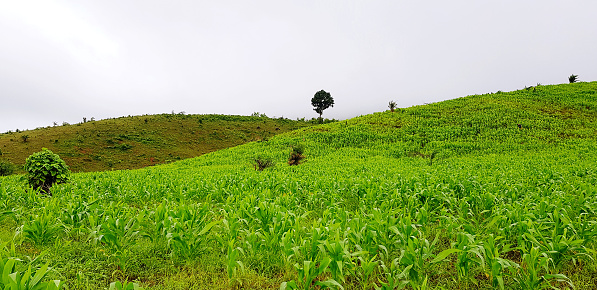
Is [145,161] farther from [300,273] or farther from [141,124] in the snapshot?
[300,273]

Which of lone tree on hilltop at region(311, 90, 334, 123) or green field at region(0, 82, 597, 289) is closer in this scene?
green field at region(0, 82, 597, 289)

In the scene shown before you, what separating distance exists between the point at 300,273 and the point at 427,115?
115 feet

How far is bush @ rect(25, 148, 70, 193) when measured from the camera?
7.87 m

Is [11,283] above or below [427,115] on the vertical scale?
below

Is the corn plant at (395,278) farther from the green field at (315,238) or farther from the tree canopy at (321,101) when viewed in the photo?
the tree canopy at (321,101)

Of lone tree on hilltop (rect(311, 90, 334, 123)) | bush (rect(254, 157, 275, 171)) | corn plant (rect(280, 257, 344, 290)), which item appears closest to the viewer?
corn plant (rect(280, 257, 344, 290))

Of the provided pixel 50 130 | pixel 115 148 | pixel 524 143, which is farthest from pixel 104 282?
pixel 50 130

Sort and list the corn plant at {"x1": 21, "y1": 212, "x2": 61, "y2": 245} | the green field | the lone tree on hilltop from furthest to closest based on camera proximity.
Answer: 1. the lone tree on hilltop
2. the corn plant at {"x1": 21, "y1": 212, "x2": 61, "y2": 245}
3. the green field

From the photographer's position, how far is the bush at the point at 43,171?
7.87 meters

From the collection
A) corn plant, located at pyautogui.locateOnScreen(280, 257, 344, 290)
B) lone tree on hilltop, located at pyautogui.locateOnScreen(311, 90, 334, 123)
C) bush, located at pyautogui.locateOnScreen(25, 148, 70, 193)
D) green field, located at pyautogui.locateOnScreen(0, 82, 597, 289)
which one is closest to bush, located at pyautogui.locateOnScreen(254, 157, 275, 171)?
green field, located at pyautogui.locateOnScreen(0, 82, 597, 289)

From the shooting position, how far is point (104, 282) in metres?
3.04

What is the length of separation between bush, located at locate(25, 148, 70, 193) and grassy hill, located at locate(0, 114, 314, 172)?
82.2ft

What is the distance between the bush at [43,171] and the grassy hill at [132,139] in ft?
82.2

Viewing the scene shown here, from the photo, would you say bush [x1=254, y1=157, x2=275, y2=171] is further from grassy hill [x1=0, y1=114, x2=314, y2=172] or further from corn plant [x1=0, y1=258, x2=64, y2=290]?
grassy hill [x1=0, y1=114, x2=314, y2=172]
